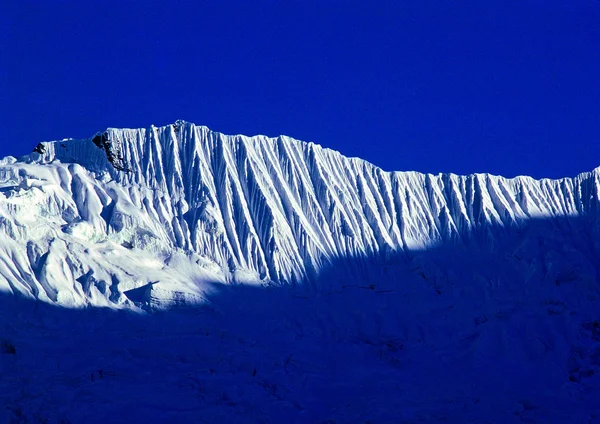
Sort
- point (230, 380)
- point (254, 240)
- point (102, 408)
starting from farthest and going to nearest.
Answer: point (254, 240), point (230, 380), point (102, 408)

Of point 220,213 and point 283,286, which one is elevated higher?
point 220,213

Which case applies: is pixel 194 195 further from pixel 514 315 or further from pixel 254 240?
pixel 514 315

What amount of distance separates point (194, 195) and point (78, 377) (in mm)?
38120

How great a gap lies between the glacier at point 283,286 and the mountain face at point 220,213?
237 millimetres

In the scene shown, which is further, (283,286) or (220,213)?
(220,213)

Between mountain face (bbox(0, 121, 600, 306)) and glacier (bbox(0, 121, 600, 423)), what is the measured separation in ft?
0.78

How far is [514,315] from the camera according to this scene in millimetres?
170125

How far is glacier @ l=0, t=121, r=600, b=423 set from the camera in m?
148

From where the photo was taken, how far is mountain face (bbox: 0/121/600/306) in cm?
15850

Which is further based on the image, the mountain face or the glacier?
the mountain face

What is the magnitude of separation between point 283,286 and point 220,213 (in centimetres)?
1211

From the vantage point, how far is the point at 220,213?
17450cm

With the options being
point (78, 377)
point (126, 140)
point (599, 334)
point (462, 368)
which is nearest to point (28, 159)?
point (126, 140)

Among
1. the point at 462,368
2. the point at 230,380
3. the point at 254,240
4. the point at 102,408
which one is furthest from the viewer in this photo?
the point at 254,240
